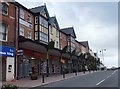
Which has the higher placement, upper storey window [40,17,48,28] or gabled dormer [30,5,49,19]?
gabled dormer [30,5,49,19]

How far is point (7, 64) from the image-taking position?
29.5 meters

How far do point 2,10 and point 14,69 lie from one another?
290 inches

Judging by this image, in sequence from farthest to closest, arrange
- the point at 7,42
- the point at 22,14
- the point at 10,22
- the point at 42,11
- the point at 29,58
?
the point at 42,11 → the point at 29,58 → the point at 22,14 → the point at 10,22 → the point at 7,42

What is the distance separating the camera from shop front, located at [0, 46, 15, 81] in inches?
1133

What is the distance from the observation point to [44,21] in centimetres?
4628

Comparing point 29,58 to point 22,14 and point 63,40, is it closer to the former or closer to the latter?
point 22,14

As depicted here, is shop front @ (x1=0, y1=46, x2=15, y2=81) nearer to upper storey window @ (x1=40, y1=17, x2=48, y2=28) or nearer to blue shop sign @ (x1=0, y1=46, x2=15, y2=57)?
blue shop sign @ (x1=0, y1=46, x2=15, y2=57)

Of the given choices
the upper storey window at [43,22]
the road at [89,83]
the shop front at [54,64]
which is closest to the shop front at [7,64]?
the road at [89,83]

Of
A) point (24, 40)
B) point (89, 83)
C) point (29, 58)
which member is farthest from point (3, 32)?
point (89, 83)

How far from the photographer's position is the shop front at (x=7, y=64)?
28.8 metres

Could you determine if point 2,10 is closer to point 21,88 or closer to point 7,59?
point 7,59

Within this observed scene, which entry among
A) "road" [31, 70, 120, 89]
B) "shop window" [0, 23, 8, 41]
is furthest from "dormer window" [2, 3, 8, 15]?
"road" [31, 70, 120, 89]

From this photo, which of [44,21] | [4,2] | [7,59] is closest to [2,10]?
[4,2]

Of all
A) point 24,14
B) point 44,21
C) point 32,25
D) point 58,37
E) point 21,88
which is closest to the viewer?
point 21,88
